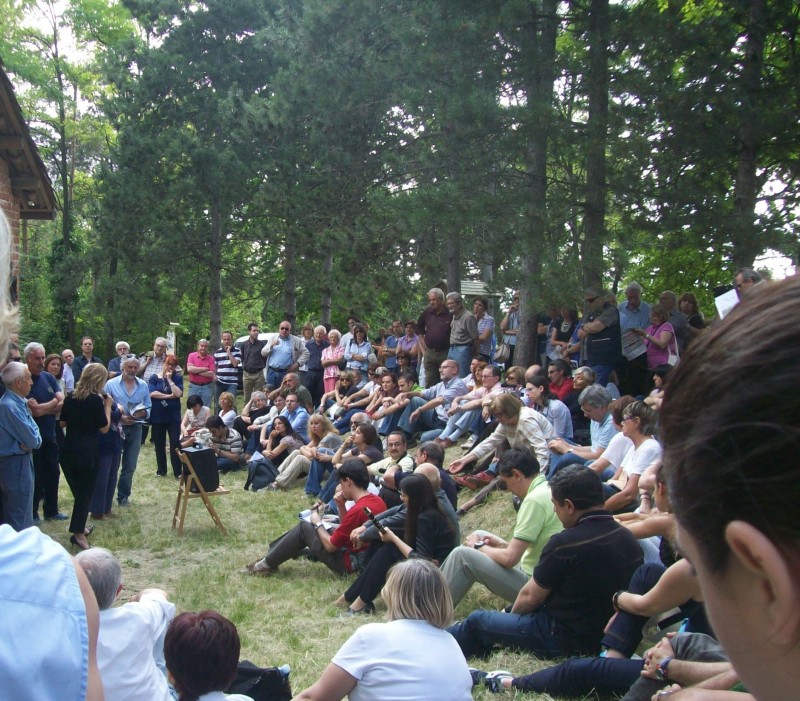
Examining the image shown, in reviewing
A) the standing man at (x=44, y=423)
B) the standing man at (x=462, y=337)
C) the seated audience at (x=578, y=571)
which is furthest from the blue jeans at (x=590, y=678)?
the standing man at (x=462, y=337)

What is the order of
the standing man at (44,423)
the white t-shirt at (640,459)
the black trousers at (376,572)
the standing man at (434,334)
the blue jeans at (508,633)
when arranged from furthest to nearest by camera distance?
the standing man at (434,334) → the standing man at (44,423) → the black trousers at (376,572) → the white t-shirt at (640,459) → the blue jeans at (508,633)

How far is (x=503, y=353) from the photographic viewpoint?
11523 mm

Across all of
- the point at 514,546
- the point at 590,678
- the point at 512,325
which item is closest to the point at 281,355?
the point at 512,325

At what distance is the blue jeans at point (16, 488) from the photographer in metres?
6.21

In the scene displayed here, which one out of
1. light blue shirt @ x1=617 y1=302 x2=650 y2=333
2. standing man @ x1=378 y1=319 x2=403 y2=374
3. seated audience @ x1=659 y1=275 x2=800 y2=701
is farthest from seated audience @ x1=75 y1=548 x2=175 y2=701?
standing man @ x1=378 y1=319 x2=403 y2=374

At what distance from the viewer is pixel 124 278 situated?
20297 millimetres

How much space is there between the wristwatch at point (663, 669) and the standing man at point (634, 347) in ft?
20.9

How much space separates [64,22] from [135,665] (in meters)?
28.0

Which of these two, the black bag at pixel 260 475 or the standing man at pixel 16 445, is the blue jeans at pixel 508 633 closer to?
the standing man at pixel 16 445

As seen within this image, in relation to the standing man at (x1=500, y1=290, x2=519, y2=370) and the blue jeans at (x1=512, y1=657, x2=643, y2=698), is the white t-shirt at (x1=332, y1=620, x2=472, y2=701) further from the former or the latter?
the standing man at (x1=500, y1=290, x2=519, y2=370)

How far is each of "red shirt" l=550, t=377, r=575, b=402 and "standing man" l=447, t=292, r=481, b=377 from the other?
2203 millimetres

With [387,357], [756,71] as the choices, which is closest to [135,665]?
[756,71]

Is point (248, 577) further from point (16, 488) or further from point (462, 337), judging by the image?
point (462, 337)

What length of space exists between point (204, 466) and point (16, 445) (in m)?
2.67
